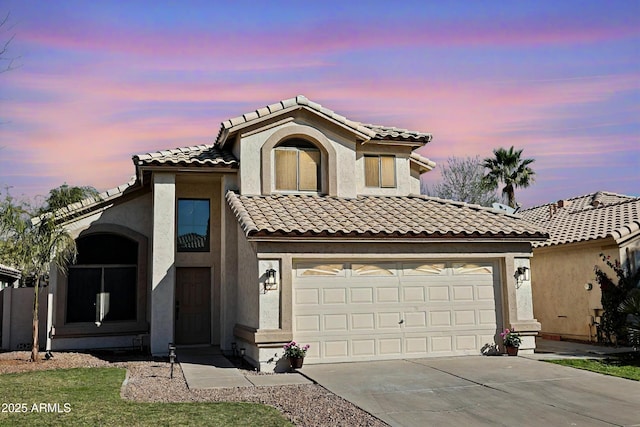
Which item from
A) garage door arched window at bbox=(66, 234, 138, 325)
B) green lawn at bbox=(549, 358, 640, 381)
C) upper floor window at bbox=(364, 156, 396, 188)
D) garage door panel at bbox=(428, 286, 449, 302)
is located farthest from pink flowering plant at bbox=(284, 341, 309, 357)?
garage door arched window at bbox=(66, 234, 138, 325)

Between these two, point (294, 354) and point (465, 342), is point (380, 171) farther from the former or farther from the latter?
point (294, 354)

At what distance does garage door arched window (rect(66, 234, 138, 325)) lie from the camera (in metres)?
17.6

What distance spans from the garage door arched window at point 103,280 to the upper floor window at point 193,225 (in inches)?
68.4

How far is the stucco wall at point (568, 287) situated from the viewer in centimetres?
1827

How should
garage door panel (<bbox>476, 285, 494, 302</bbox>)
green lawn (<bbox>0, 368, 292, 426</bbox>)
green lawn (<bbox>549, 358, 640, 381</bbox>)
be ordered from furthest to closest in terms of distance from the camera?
garage door panel (<bbox>476, 285, 494, 302</bbox>) → green lawn (<bbox>549, 358, 640, 381</bbox>) → green lawn (<bbox>0, 368, 292, 426</bbox>)

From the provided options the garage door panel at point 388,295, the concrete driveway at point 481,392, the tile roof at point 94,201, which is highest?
the tile roof at point 94,201

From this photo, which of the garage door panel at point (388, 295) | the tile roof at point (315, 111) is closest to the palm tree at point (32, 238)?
the tile roof at point (315, 111)

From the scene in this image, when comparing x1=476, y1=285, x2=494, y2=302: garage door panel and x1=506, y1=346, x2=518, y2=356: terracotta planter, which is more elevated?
x1=476, y1=285, x2=494, y2=302: garage door panel

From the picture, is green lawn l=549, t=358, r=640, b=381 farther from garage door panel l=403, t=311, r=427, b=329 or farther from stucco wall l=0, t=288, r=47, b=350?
stucco wall l=0, t=288, r=47, b=350

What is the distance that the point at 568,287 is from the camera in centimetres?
1938

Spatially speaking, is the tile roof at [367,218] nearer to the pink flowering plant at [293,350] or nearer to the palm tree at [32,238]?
the pink flowering plant at [293,350]

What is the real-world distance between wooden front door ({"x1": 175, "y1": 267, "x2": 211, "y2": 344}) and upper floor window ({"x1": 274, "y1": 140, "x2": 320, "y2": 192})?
3761 mm

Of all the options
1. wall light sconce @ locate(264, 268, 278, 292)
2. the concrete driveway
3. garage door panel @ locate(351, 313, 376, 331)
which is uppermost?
wall light sconce @ locate(264, 268, 278, 292)

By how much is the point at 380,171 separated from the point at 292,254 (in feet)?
18.7
